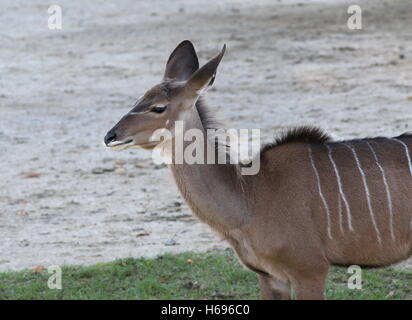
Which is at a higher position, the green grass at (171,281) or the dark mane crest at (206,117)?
the dark mane crest at (206,117)

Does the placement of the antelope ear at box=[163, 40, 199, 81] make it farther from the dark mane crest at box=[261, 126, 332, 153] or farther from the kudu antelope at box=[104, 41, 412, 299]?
the dark mane crest at box=[261, 126, 332, 153]

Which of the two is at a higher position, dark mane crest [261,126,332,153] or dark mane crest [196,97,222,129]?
dark mane crest [196,97,222,129]

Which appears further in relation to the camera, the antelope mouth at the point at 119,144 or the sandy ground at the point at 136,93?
the sandy ground at the point at 136,93

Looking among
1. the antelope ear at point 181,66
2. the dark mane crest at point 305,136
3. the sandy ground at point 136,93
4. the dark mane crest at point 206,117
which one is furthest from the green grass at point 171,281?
the antelope ear at point 181,66

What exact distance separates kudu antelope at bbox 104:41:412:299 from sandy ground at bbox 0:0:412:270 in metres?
1.84

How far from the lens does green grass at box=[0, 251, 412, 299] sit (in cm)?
582

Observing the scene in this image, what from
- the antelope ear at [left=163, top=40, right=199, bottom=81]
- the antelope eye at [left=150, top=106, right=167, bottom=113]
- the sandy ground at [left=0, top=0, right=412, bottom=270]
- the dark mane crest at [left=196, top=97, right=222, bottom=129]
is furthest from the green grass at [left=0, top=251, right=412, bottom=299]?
the antelope eye at [left=150, top=106, right=167, bottom=113]

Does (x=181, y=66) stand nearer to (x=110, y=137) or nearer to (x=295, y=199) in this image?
(x=110, y=137)

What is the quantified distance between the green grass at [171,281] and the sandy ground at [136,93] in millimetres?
379

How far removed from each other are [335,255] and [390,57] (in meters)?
7.19

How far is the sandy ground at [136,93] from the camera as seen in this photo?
7273mm

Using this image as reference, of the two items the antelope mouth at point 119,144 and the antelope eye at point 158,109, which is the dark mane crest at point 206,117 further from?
the antelope mouth at point 119,144

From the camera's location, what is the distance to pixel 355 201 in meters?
4.84
